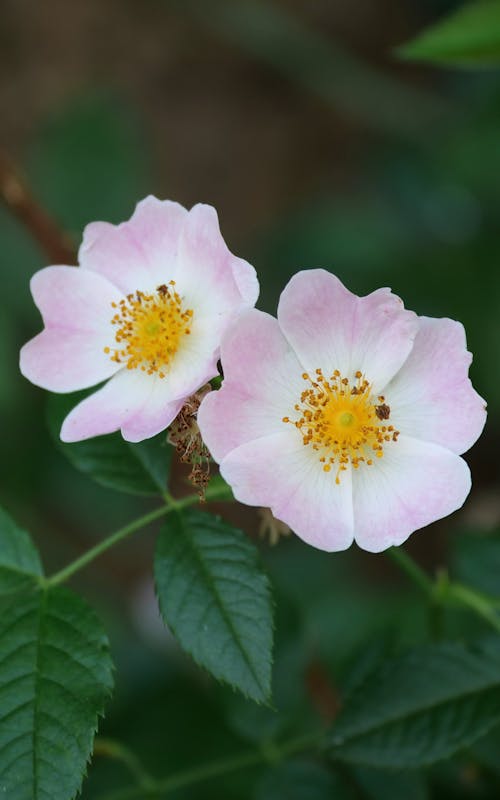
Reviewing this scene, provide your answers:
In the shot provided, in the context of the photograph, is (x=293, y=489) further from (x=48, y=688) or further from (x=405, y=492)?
(x=48, y=688)

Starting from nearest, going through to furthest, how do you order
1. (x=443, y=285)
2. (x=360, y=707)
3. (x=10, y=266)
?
(x=360, y=707), (x=443, y=285), (x=10, y=266)

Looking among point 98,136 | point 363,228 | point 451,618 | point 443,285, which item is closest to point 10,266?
point 98,136

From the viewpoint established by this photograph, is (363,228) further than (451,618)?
Yes

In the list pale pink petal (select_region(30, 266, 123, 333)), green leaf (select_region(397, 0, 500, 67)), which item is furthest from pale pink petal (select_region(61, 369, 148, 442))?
green leaf (select_region(397, 0, 500, 67))

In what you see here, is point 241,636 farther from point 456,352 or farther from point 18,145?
point 18,145

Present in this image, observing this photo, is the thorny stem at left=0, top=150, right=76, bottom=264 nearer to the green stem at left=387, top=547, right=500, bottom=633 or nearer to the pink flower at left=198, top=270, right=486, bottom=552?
the pink flower at left=198, top=270, right=486, bottom=552

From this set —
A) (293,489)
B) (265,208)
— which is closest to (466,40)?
(293,489)
